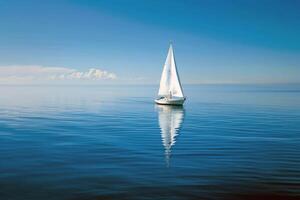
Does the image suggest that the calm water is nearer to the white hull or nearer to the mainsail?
the white hull

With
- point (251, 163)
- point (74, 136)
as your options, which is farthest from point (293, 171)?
point (74, 136)

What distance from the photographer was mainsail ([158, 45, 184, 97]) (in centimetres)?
8319

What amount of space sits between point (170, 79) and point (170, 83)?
3.94 ft

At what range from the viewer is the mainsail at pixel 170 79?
83.2 m

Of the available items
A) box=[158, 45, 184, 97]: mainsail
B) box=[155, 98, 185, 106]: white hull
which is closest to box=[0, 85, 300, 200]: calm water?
box=[155, 98, 185, 106]: white hull

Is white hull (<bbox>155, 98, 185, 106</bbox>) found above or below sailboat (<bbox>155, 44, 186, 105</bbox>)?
below

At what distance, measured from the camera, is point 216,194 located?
16469 mm

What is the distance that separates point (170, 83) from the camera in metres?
84.2

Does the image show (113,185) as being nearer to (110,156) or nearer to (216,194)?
(216,194)

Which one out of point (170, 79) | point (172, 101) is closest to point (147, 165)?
point (172, 101)

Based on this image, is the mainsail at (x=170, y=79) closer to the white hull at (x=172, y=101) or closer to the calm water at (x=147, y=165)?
the white hull at (x=172, y=101)

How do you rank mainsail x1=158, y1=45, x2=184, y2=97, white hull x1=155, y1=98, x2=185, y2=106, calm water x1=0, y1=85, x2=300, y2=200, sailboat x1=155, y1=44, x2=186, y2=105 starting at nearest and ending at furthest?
calm water x1=0, y1=85, x2=300, y2=200
white hull x1=155, y1=98, x2=185, y2=106
sailboat x1=155, y1=44, x2=186, y2=105
mainsail x1=158, y1=45, x2=184, y2=97

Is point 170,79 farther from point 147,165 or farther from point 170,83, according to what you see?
point 147,165

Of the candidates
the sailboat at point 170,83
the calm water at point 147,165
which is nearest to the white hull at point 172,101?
the sailboat at point 170,83
